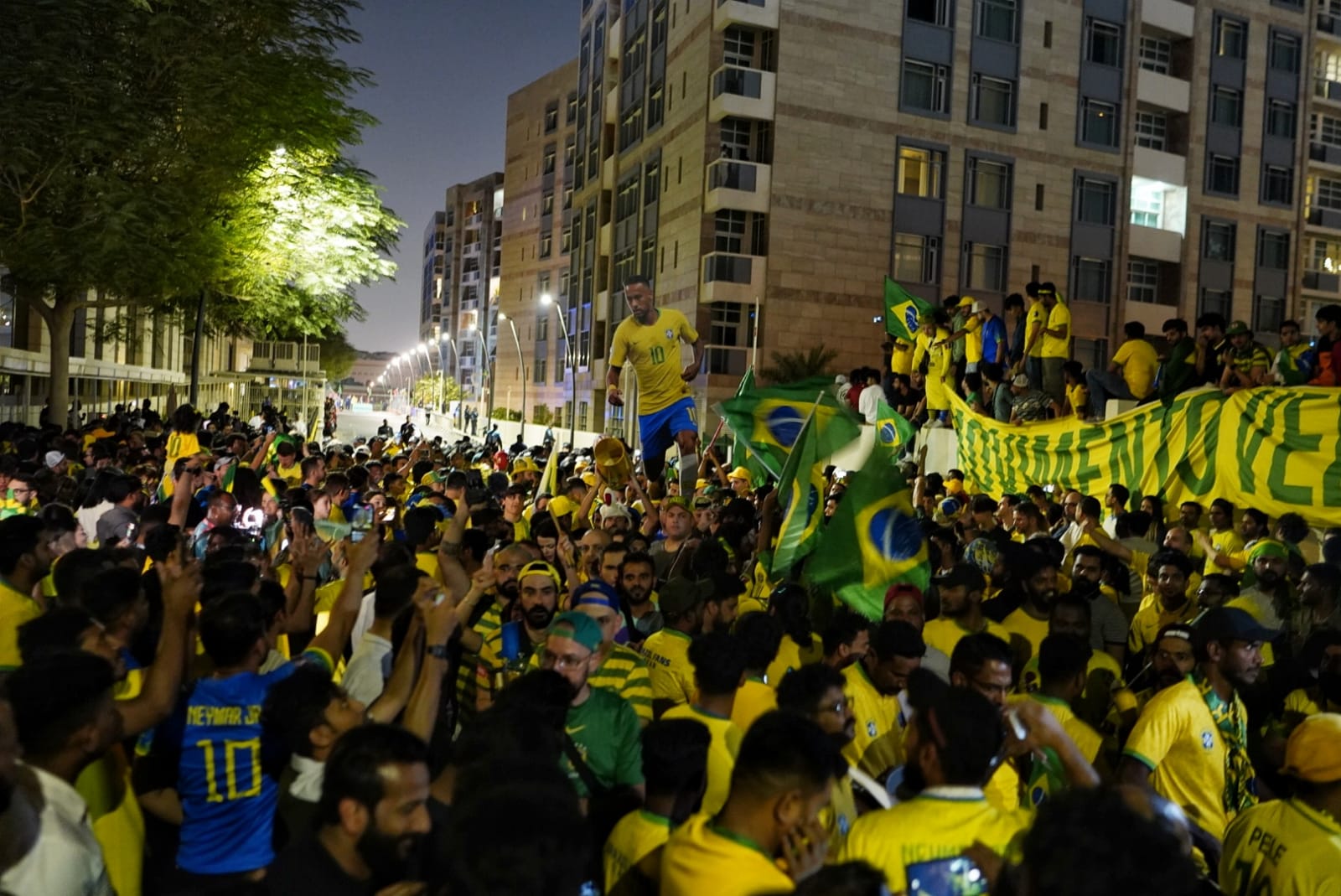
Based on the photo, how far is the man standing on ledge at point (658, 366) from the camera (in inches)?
431

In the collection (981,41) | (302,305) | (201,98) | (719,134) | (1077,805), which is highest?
(981,41)

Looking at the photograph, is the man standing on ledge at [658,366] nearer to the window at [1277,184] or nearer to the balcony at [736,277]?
the balcony at [736,277]

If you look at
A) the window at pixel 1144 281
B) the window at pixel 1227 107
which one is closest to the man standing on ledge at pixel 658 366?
the window at pixel 1144 281

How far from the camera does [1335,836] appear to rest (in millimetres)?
3264

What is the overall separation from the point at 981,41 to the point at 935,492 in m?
25.9

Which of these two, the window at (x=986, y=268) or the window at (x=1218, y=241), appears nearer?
the window at (x=986, y=268)

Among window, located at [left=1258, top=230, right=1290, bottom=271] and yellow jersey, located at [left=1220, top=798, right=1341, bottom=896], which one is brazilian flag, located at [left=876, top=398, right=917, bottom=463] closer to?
yellow jersey, located at [left=1220, top=798, right=1341, bottom=896]

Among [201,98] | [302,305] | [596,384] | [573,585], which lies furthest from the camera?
[596,384]

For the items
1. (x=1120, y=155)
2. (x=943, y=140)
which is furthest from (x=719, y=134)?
(x=1120, y=155)

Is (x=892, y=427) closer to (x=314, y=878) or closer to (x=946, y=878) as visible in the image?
(x=946, y=878)

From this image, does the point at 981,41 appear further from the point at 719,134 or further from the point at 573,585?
the point at 573,585

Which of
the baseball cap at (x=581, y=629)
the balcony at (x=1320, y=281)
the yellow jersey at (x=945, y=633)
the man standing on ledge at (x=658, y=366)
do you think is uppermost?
the balcony at (x=1320, y=281)

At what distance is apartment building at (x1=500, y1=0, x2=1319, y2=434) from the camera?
33.3 m

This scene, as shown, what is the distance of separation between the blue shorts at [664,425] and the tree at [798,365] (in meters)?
19.9
